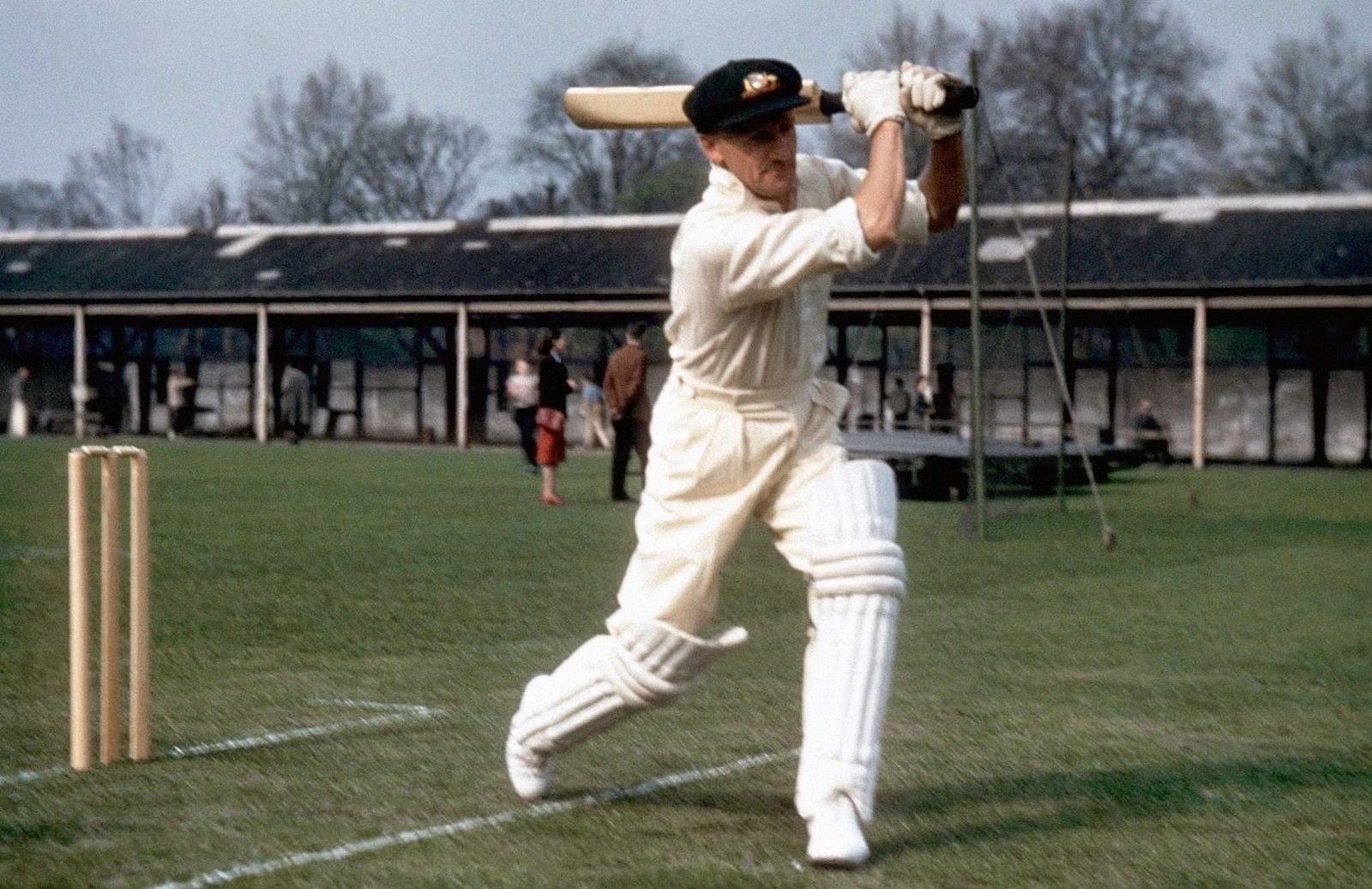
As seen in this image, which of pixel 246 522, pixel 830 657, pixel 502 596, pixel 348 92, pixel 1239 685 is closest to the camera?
pixel 830 657

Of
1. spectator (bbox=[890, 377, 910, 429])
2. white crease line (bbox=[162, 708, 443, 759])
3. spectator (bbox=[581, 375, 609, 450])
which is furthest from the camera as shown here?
spectator (bbox=[581, 375, 609, 450])

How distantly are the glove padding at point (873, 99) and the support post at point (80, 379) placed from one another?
46.8m

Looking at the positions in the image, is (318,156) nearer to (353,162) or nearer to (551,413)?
(353,162)

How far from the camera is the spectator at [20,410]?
169 feet

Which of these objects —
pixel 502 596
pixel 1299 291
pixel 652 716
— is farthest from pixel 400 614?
pixel 1299 291

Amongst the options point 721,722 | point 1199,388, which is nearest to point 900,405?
point 1199,388

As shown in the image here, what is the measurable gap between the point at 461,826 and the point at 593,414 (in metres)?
37.8

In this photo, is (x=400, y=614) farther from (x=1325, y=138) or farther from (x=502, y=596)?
(x=1325, y=138)

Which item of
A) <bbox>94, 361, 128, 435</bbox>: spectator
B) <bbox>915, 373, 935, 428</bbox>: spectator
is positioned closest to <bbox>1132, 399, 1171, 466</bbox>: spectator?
<bbox>915, 373, 935, 428</bbox>: spectator

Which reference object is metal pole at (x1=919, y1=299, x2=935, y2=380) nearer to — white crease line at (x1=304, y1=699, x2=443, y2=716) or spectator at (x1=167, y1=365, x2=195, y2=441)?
spectator at (x1=167, y1=365, x2=195, y2=441)

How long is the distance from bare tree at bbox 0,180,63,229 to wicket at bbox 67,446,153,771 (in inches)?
3282

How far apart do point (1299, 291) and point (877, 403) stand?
977cm

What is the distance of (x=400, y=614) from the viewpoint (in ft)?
37.9

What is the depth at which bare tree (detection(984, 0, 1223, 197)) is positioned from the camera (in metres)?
68.1
